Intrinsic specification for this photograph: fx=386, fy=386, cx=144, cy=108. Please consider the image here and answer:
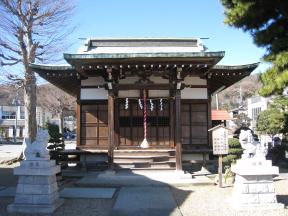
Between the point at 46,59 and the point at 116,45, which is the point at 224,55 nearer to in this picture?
the point at 116,45

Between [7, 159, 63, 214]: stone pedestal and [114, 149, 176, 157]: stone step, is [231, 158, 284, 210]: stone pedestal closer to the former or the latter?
[7, 159, 63, 214]: stone pedestal

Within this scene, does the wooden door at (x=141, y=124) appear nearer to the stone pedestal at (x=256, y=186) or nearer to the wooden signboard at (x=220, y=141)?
the wooden signboard at (x=220, y=141)

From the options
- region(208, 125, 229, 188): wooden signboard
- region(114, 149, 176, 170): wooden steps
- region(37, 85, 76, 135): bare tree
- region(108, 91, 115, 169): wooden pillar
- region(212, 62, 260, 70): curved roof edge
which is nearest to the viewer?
region(208, 125, 229, 188): wooden signboard

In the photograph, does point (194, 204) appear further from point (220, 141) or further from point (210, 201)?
point (220, 141)

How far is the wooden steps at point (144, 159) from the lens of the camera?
14227 millimetres

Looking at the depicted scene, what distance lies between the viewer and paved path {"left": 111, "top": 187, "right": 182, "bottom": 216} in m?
8.53

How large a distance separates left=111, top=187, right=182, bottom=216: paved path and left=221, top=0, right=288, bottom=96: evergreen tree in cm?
341

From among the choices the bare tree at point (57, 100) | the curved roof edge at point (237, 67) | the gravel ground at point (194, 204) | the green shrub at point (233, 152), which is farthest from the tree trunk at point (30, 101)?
the bare tree at point (57, 100)

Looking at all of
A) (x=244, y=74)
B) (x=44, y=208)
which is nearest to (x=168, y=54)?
(x=244, y=74)

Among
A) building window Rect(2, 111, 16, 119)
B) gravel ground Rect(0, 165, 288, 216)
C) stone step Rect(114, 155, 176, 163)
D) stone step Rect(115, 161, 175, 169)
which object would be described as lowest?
gravel ground Rect(0, 165, 288, 216)

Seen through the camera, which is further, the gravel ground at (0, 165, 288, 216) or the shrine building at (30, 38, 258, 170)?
the shrine building at (30, 38, 258, 170)

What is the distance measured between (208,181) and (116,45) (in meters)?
8.05

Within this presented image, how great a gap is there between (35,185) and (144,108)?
680cm

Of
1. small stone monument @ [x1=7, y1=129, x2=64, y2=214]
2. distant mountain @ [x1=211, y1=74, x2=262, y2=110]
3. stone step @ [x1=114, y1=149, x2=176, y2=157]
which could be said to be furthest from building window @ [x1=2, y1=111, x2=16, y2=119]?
small stone monument @ [x1=7, y1=129, x2=64, y2=214]
